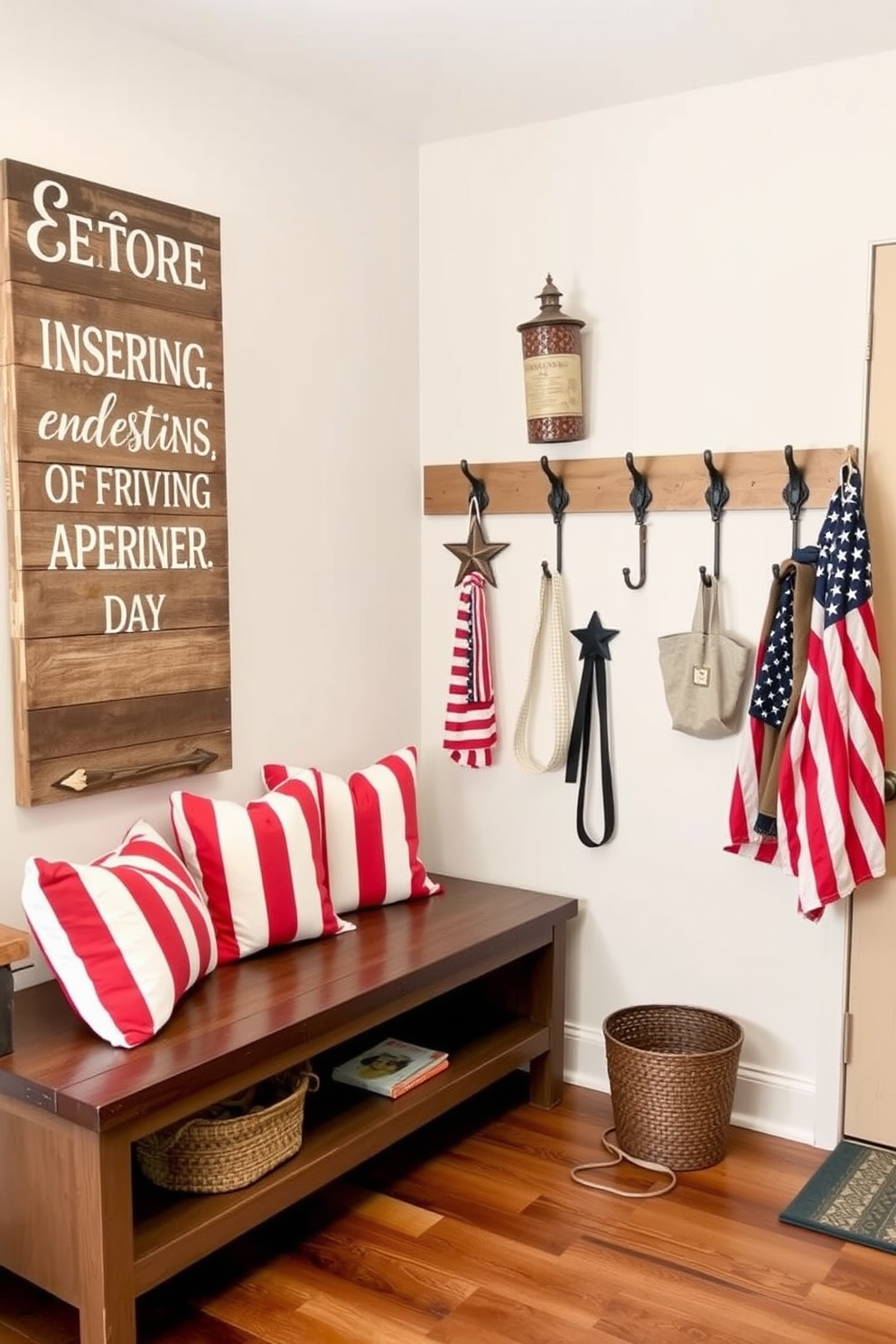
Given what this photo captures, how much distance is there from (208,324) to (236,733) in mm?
901

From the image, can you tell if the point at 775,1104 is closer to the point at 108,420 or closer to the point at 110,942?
the point at 110,942

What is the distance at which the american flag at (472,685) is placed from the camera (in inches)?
131

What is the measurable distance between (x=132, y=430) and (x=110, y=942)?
1033 mm

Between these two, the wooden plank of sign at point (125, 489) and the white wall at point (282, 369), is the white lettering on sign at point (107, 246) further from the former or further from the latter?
the wooden plank of sign at point (125, 489)

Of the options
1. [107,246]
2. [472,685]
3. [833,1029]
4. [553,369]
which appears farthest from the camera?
[472,685]

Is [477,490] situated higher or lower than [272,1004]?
higher

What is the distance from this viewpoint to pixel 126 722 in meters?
2.64

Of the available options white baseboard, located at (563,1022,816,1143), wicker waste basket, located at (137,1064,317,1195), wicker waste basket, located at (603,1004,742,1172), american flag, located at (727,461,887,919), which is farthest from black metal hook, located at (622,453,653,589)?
wicker waste basket, located at (137,1064,317,1195)

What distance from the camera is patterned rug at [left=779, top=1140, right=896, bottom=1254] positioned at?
8.41 ft

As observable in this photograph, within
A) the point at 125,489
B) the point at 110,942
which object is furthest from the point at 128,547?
A: the point at 110,942

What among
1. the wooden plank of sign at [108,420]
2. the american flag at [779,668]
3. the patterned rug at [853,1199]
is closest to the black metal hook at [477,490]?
the wooden plank of sign at [108,420]

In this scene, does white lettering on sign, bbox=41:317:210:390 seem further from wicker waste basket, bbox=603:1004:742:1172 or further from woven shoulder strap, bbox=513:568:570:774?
wicker waste basket, bbox=603:1004:742:1172

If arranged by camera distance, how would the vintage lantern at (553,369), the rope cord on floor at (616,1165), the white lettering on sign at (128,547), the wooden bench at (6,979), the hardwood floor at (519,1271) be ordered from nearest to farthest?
1. the wooden bench at (6,979)
2. the hardwood floor at (519,1271)
3. the white lettering on sign at (128,547)
4. the rope cord on floor at (616,1165)
5. the vintage lantern at (553,369)

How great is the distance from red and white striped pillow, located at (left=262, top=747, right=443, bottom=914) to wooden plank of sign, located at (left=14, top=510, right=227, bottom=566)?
541mm
